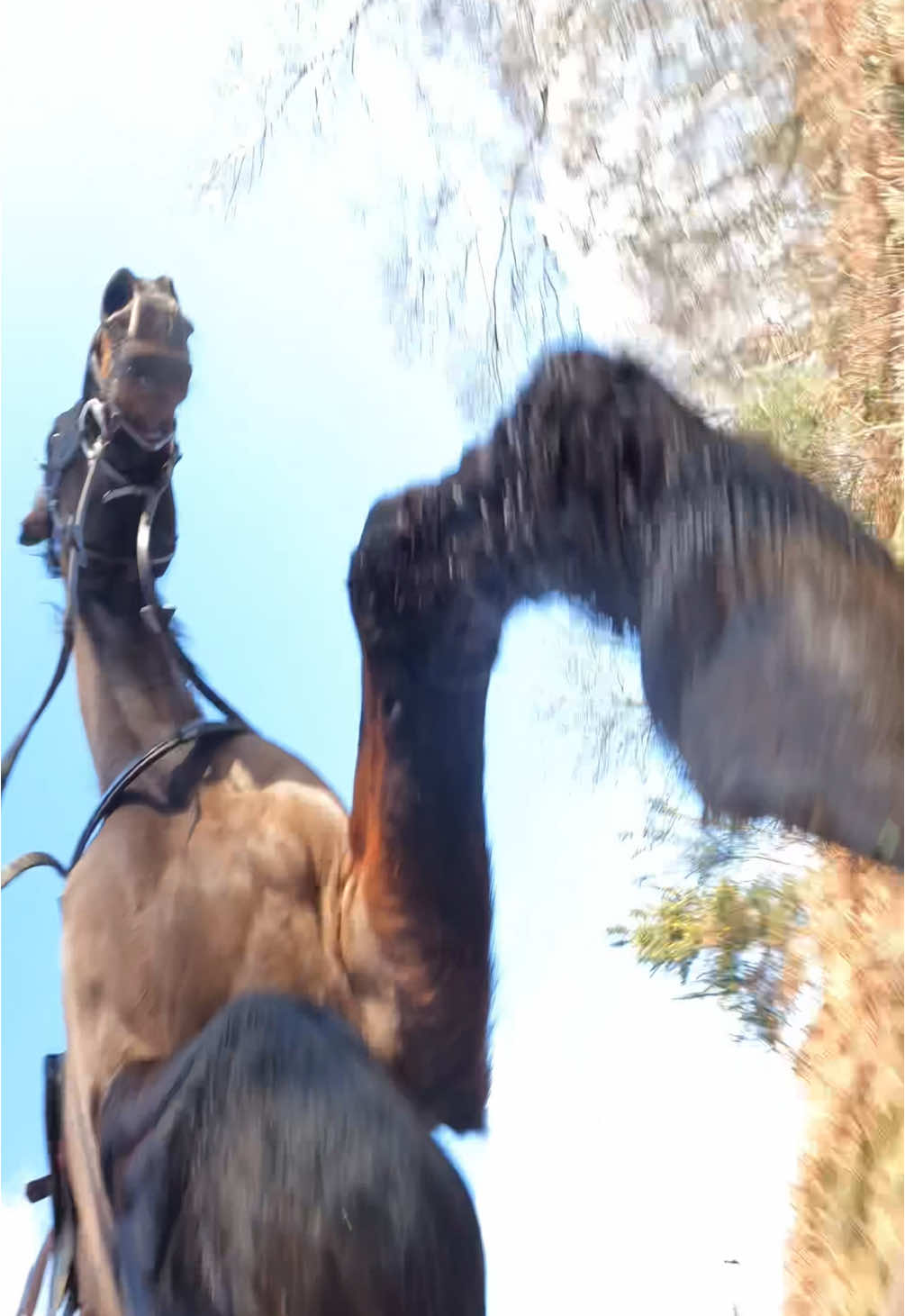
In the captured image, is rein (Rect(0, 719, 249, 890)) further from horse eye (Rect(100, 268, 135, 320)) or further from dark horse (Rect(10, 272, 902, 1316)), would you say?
horse eye (Rect(100, 268, 135, 320))

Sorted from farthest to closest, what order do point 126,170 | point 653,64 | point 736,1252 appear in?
point 126,170, point 653,64, point 736,1252

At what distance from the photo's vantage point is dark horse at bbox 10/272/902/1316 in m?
0.66

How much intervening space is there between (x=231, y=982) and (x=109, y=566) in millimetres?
350

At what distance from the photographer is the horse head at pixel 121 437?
915mm

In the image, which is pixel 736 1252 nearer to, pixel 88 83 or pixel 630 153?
pixel 630 153

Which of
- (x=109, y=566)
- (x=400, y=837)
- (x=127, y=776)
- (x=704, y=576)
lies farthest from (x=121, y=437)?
(x=704, y=576)

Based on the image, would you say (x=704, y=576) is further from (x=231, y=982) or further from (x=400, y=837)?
(x=231, y=982)

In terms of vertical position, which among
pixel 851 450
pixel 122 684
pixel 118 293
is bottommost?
pixel 122 684

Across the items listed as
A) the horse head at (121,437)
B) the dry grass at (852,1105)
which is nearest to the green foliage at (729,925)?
the dry grass at (852,1105)

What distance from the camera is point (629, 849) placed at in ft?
2.38

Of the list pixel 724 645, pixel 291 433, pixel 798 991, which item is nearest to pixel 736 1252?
pixel 798 991

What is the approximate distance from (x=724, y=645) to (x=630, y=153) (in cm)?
36

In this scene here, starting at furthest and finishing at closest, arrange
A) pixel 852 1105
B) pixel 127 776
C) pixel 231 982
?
pixel 127 776 → pixel 231 982 → pixel 852 1105

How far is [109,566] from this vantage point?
0.96 metres
